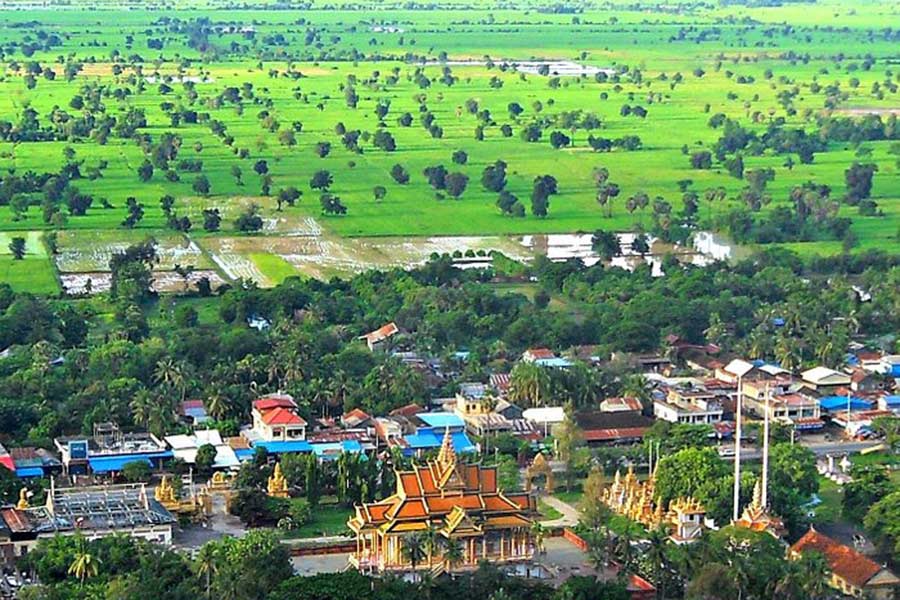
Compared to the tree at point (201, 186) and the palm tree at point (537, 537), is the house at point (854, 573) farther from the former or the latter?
the tree at point (201, 186)

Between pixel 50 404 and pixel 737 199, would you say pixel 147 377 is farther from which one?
pixel 737 199

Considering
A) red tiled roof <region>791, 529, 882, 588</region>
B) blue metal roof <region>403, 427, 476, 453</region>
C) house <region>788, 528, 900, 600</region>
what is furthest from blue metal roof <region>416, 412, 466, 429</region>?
house <region>788, 528, 900, 600</region>

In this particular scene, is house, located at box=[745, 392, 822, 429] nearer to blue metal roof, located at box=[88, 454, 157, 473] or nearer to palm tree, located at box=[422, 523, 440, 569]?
palm tree, located at box=[422, 523, 440, 569]

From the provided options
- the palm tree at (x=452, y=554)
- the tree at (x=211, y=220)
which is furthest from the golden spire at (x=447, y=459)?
the tree at (x=211, y=220)

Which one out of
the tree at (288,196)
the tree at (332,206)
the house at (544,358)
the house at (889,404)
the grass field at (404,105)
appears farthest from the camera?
the tree at (288,196)

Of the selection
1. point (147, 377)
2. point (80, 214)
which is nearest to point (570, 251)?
point (80, 214)

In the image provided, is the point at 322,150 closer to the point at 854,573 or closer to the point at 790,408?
the point at 790,408
